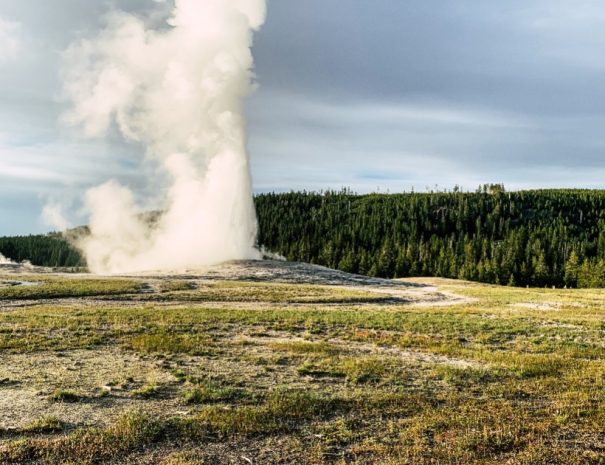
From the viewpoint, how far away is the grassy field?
11578 mm

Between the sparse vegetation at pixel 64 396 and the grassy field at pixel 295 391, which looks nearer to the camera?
the grassy field at pixel 295 391

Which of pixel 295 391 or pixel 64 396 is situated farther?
pixel 295 391

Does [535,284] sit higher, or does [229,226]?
[229,226]

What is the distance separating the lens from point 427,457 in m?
11.1

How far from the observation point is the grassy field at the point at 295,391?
1158 centimetres

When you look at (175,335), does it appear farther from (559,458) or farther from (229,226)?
(229,226)

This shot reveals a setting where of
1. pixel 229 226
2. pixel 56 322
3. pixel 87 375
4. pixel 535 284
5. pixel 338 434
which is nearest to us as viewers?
pixel 338 434

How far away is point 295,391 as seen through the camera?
1639 centimetres

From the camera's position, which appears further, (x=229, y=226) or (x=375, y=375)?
(x=229, y=226)

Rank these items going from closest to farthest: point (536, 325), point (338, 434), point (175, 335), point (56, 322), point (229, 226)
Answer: point (338, 434) < point (175, 335) < point (56, 322) < point (536, 325) < point (229, 226)

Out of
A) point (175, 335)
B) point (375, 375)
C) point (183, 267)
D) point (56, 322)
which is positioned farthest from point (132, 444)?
point (183, 267)

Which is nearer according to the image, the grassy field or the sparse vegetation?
the grassy field

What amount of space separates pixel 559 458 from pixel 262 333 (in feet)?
64.1

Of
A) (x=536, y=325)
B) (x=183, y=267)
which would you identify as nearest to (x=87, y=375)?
(x=536, y=325)
